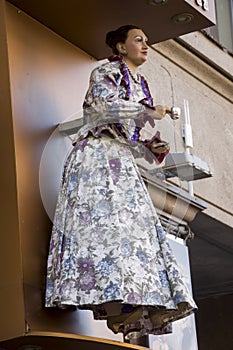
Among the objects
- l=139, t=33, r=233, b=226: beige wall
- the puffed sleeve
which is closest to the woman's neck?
the puffed sleeve

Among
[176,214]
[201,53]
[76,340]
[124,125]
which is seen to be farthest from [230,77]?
[76,340]

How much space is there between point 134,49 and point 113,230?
1232mm

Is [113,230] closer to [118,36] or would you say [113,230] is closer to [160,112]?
[160,112]

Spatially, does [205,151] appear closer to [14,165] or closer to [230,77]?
[230,77]

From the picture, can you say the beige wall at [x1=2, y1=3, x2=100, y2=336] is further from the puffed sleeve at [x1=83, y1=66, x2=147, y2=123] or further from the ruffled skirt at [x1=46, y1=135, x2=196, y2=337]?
the puffed sleeve at [x1=83, y1=66, x2=147, y2=123]

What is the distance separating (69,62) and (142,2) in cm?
65

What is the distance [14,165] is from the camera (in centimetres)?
778

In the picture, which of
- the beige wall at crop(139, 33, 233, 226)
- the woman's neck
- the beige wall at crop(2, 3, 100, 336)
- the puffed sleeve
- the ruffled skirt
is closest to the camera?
the ruffled skirt

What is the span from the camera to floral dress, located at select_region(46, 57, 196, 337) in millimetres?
7344

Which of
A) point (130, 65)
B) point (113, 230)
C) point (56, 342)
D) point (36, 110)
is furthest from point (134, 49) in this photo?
point (56, 342)

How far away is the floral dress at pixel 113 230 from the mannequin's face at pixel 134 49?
0.09 meters

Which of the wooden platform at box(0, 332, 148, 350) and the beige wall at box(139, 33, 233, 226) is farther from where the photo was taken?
the beige wall at box(139, 33, 233, 226)

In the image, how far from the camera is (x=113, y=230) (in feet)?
24.5

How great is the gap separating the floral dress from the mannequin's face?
0.09m
